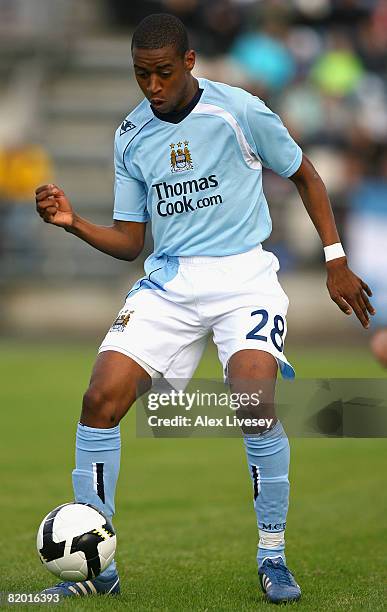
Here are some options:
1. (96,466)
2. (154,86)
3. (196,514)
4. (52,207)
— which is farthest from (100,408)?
(196,514)

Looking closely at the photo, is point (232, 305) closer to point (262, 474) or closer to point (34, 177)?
point (262, 474)

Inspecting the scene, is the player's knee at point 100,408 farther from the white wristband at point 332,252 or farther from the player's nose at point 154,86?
the player's nose at point 154,86

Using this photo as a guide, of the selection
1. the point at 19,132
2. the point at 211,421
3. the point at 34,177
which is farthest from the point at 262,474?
the point at 19,132

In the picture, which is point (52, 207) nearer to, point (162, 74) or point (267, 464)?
point (162, 74)

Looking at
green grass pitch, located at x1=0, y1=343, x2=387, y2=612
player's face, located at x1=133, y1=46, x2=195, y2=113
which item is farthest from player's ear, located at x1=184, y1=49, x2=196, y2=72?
green grass pitch, located at x1=0, y1=343, x2=387, y2=612

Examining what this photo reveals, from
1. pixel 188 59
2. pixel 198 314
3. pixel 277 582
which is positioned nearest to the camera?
pixel 277 582

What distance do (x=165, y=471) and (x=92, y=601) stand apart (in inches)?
161

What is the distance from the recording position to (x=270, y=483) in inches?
225

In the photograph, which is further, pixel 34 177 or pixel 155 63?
pixel 34 177

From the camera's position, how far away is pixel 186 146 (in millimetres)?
5848

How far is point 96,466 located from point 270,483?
2.56ft

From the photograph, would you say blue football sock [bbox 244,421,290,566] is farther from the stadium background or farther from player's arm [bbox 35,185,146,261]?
player's arm [bbox 35,185,146,261]

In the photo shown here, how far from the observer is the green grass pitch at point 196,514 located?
5.84 m

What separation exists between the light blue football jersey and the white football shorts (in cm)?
9
